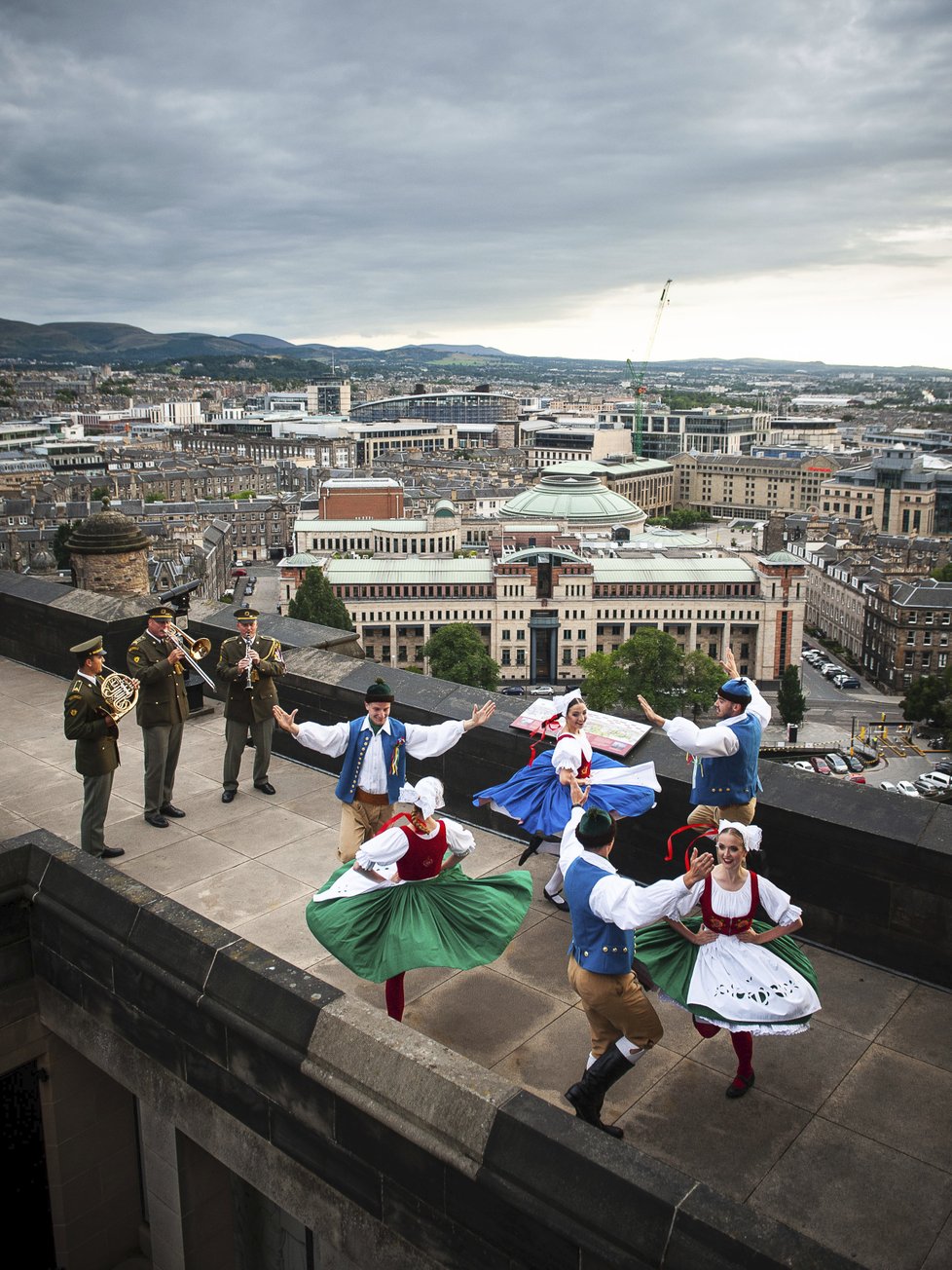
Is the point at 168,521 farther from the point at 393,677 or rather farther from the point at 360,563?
the point at 393,677

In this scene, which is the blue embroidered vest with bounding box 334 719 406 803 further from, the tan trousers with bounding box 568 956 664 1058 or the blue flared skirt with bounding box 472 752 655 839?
the tan trousers with bounding box 568 956 664 1058

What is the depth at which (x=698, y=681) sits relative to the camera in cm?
8506

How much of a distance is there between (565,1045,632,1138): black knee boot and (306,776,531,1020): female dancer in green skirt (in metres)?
0.97

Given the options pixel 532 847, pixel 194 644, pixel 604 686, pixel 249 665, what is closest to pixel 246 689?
pixel 249 665

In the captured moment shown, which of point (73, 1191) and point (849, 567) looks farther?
point (849, 567)

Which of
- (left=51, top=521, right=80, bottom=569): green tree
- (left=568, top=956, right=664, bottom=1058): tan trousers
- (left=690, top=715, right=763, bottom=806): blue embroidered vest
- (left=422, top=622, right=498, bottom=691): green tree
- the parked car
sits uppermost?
(left=690, top=715, right=763, bottom=806): blue embroidered vest

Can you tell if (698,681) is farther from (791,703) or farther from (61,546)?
(61,546)

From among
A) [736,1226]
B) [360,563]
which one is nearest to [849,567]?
[360,563]

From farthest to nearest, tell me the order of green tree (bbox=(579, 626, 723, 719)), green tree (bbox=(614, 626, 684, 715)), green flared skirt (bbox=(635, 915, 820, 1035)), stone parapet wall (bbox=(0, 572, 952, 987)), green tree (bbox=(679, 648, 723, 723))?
green tree (bbox=(679, 648, 723, 723)) → green tree (bbox=(614, 626, 684, 715)) → green tree (bbox=(579, 626, 723, 719)) → stone parapet wall (bbox=(0, 572, 952, 987)) → green flared skirt (bbox=(635, 915, 820, 1035))


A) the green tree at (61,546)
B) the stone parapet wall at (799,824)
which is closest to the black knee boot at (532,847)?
the stone parapet wall at (799,824)

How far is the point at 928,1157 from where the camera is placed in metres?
5.90

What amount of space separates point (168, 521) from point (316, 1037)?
132 meters

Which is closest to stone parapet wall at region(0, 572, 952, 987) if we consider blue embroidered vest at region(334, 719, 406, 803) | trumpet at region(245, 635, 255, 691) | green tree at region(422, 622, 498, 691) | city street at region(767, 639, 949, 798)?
trumpet at region(245, 635, 255, 691)

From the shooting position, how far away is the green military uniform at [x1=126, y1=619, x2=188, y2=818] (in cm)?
1010
